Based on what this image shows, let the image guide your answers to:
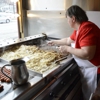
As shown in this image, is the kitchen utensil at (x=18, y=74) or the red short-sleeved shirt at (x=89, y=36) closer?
the kitchen utensil at (x=18, y=74)

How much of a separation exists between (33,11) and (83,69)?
120 centimetres

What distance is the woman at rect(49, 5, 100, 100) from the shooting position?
3.77 feet

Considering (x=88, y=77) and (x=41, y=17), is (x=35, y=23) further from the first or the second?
(x=88, y=77)

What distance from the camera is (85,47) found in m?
1.14

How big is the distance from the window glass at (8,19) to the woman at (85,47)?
3.51 feet

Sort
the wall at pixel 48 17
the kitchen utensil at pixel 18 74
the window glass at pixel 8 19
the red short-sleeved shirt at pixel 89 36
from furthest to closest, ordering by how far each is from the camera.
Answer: the window glass at pixel 8 19 < the wall at pixel 48 17 < the red short-sleeved shirt at pixel 89 36 < the kitchen utensil at pixel 18 74

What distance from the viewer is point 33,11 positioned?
84.7 inches

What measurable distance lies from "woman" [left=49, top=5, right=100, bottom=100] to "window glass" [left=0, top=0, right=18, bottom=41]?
3.51ft

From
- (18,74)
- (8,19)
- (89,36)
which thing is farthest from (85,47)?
(8,19)

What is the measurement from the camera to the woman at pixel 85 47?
1150 mm

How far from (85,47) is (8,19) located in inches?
53.6

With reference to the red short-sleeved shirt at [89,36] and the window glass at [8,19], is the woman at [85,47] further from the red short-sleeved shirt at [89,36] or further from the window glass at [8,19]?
the window glass at [8,19]

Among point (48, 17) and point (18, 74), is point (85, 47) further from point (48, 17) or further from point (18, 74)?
point (48, 17)

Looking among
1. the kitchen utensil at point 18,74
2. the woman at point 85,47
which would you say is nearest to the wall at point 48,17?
the woman at point 85,47
